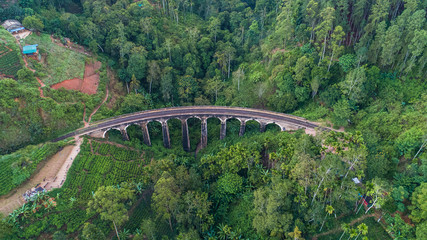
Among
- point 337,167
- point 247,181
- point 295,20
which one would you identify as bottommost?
point 247,181

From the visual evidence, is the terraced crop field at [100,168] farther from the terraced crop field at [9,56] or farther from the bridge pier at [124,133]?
the terraced crop field at [9,56]

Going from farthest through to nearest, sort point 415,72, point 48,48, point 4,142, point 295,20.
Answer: point 295,20, point 48,48, point 415,72, point 4,142

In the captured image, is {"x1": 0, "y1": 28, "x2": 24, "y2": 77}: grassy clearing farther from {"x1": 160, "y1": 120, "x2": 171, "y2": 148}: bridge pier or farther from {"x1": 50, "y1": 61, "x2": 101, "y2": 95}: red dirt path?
{"x1": 160, "y1": 120, "x2": 171, "y2": 148}: bridge pier

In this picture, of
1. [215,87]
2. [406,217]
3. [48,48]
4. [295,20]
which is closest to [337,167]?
[406,217]

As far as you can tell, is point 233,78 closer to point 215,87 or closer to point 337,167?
point 215,87

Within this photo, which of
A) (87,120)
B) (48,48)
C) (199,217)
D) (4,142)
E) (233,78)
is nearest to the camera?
(199,217)

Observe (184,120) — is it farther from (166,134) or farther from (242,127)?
(242,127)
